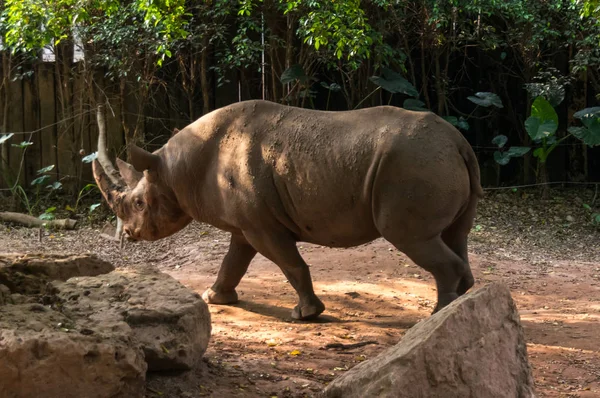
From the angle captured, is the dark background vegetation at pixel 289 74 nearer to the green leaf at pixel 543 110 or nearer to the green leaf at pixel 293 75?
the green leaf at pixel 293 75

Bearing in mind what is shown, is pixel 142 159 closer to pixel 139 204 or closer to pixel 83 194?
pixel 139 204

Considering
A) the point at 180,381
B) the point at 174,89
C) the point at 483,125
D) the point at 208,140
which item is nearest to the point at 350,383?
the point at 180,381

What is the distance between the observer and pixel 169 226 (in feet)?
23.1

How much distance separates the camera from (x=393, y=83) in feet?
37.0

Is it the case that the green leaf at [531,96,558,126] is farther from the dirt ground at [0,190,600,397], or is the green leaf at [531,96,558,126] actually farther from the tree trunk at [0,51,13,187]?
the tree trunk at [0,51,13,187]

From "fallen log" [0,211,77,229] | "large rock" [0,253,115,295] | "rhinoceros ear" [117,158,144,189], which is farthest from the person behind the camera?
"fallen log" [0,211,77,229]

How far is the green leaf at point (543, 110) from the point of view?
450 inches

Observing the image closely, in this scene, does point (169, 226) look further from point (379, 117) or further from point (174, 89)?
point (174, 89)

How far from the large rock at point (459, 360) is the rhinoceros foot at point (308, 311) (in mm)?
2468

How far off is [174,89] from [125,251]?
10.1 ft

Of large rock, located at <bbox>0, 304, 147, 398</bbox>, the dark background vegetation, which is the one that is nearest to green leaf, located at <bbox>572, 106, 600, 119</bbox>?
the dark background vegetation

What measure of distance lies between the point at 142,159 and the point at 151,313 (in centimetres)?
270

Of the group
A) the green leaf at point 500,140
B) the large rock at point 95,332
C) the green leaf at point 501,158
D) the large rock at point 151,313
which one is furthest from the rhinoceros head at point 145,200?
the green leaf at point 500,140

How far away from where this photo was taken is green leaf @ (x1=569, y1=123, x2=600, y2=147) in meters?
11.3
